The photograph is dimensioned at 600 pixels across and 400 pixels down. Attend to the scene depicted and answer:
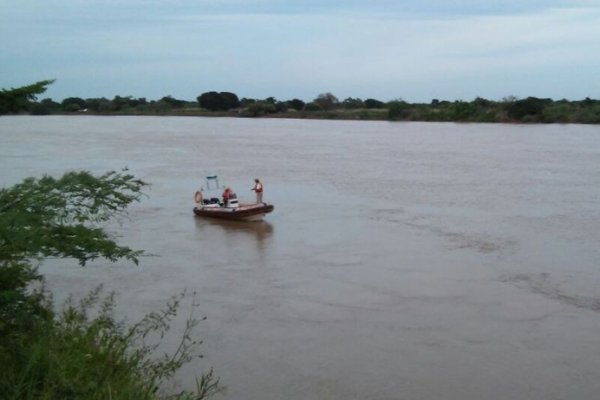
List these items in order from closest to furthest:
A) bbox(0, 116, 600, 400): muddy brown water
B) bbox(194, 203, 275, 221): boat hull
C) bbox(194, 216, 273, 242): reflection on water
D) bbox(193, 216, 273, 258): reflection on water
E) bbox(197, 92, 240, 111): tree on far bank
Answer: bbox(0, 116, 600, 400): muddy brown water → bbox(193, 216, 273, 258): reflection on water → bbox(194, 216, 273, 242): reflection on water → bbox(194, 203, 275, 221): boat hull → bbox(197, 92, 240, 111): tree on far bank

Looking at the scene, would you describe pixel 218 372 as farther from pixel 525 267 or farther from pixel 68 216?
pixel 525 267

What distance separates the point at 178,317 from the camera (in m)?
10.5

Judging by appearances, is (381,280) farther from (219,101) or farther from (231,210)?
(219,101)

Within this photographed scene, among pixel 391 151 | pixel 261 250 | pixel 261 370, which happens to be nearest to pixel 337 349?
pixel 261 370

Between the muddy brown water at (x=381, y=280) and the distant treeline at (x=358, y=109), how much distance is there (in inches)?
1367

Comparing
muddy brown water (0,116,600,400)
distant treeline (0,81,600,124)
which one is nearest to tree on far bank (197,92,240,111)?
distant treeline (0,81,600,124)

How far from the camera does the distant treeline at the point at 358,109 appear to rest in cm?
6259

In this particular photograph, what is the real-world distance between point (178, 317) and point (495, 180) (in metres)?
18.5

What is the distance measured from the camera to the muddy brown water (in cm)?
891

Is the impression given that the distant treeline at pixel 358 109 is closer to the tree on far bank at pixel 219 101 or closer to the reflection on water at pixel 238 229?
the tree on far bank at pixel 219 101

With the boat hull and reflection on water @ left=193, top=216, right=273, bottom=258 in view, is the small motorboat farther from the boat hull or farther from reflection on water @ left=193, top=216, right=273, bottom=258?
reflection on water @ left=193, top=216, right=273, bottom=258

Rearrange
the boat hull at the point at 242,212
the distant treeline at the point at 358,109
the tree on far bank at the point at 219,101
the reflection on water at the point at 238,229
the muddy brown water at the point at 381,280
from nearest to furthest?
1. the muddy brown water at the point at 381,280
2. the reflection on water at the point at 238,229
3. the boat hull at the point at 242,212
4. the distant treeline at the point at 358,109
5. the tree on far bank at the point at 219,101

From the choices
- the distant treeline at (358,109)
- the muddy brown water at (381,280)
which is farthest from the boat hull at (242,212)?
the distant treeline at (358,109)

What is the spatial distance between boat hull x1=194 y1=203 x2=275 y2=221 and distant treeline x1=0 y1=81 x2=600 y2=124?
157 ft
